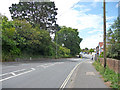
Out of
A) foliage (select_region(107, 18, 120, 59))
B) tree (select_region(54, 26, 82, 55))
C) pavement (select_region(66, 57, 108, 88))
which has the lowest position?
pavement (select_region(66, 57, 108, 88))

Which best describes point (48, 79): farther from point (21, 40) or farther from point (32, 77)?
point (21, 40)

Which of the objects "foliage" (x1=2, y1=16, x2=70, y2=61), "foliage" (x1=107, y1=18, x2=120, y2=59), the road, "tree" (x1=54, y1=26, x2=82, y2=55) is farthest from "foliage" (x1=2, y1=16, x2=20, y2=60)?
"tree" (x1=54, y1=26, x2=82, y2=55)

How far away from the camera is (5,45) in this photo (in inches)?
1262

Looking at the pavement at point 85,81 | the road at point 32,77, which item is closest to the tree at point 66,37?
the road at point 32,77

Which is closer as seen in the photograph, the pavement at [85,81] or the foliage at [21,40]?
the pavement at [85,81]

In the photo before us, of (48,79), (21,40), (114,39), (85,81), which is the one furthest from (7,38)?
(85,81)

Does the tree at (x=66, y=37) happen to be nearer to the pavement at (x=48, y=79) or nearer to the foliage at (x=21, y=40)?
the foliage at (x=21, y=40)

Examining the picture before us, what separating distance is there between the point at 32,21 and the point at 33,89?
42216 mm

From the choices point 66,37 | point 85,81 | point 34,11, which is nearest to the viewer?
point 85,81

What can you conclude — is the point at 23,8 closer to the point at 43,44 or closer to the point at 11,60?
the point at 43,44

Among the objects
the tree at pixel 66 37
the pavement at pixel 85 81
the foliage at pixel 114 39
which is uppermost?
the tree at pixel 66 37

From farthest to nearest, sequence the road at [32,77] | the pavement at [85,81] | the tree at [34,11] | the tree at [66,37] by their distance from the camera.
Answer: the tree at [66,37], the tree at [34,11], the pavement at [85,81], the road at [32,77]

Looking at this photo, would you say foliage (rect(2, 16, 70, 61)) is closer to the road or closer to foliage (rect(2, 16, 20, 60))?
Answer: foliage (rect(2, 16, 20, 60))

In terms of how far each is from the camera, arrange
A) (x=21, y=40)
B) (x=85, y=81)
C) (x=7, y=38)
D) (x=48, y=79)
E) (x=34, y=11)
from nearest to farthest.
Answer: (x=85, y=81), (x=48, y=79), (x=7, y=38), (x=21, y=40), (x=34, y=11)
